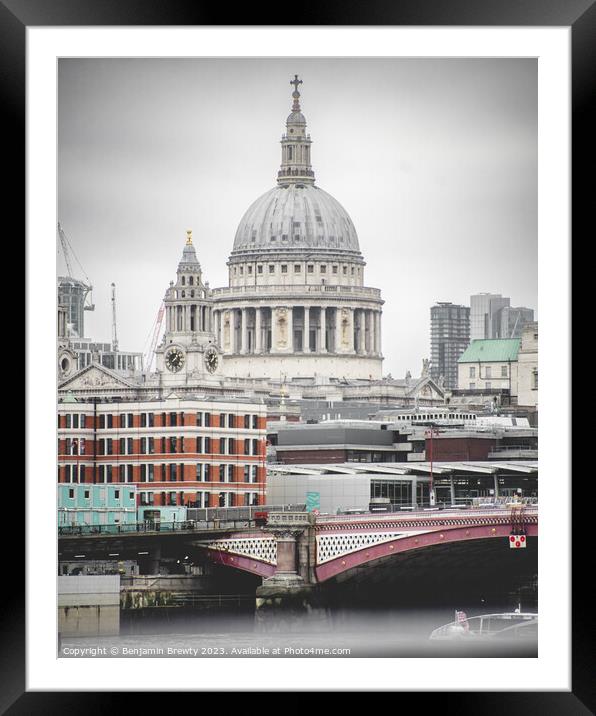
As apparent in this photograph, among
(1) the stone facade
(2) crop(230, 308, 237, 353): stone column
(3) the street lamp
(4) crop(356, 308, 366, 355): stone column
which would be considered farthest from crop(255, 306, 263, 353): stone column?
(3) the street lamp

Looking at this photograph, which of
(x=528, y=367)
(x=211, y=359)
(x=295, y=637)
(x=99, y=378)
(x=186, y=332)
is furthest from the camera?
(x=528, y=367)

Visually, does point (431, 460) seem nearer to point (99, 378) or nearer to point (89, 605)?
point (99, 378)

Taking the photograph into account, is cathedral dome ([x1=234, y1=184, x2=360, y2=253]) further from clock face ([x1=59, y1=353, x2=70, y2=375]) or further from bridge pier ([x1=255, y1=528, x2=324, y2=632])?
bridge pier ([x1=255, y1=528, x2=324, y2=632])

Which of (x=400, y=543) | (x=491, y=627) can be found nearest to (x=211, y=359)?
(x=400, y=543)

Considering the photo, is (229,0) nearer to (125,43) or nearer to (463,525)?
(125,43)

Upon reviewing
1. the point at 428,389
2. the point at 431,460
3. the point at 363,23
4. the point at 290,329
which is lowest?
the point at 431,460

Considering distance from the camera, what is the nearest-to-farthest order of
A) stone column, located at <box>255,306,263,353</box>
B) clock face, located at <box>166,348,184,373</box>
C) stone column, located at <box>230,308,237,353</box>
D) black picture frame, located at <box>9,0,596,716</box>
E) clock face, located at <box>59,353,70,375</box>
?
1. black picture frame, located at <box>9,0,596,716</box>
2. clock face, located at <box>59,353,70,375</box>
3. clock face, located at <box>166,348,184,373</box>
4. stone column, located at <box>255,306,263,353</box>
5. stone column, located at <box>230,308,237,353</box>

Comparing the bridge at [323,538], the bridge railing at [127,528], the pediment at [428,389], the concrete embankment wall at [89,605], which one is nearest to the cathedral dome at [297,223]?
the pediment at [428,389]

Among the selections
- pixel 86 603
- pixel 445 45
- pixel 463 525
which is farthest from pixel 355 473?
pixel 445 45
